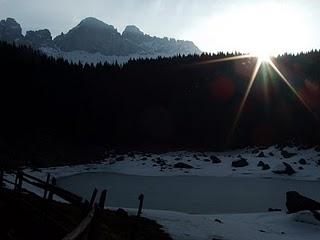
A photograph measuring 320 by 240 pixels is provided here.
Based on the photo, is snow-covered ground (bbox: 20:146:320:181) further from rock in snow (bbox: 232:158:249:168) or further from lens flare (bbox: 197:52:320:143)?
lens flare (bbox: 197:52:320:143)

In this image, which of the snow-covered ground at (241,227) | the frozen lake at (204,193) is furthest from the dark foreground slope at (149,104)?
the snow-covered ground at (241,227)

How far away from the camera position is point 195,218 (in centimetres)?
2455

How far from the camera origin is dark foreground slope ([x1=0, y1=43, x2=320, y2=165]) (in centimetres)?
9975

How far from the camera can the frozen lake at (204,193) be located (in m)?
35.0

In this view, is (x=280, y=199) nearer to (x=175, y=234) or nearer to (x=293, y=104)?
(x=175, y=234)

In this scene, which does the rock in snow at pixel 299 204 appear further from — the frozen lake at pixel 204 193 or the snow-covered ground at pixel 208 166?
the snow-covered ground at pixel 208 166

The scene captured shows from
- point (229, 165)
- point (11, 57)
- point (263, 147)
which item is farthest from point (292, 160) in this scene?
point (11, 57)

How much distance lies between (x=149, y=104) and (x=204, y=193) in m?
79.3

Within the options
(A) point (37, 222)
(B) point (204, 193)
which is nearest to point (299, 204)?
(B) point (204, 193)

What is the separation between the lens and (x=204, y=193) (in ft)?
141

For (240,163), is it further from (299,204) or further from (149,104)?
(149,104)

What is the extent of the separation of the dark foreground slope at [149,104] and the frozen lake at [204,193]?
37034 millimetres

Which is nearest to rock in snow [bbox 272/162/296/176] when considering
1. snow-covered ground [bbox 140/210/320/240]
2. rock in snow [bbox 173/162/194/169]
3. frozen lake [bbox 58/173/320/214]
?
frozen lake [bbox 58/173/320/214]

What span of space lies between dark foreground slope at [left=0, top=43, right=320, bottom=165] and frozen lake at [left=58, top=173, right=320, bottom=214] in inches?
1458
